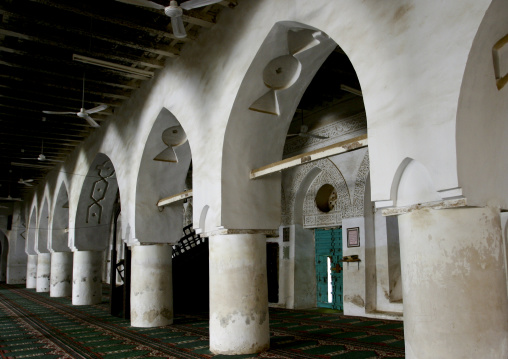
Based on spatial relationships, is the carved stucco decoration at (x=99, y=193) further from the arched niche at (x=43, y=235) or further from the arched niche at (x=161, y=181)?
→ the arched niche at (x=43, y=235)

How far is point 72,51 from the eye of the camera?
775cm

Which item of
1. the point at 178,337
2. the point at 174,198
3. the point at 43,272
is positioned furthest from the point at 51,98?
the point at 43,272

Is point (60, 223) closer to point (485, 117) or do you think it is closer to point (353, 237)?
point (353, 237)

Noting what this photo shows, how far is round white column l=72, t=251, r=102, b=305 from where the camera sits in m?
12.7

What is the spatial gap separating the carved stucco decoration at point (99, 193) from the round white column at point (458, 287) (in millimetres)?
10350

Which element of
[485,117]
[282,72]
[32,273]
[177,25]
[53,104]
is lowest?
[32,273]

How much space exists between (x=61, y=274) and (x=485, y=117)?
14.8 metres

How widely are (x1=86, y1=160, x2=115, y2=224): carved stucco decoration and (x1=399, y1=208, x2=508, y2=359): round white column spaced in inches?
407

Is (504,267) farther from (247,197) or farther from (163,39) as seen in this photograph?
(163,39)

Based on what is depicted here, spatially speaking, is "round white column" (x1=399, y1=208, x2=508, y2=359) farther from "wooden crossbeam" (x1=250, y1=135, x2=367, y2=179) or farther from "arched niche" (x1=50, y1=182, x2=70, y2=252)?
"arched niche" (x1=50, y1=182, x2=70, y2=252)

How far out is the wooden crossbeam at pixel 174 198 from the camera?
7781mm

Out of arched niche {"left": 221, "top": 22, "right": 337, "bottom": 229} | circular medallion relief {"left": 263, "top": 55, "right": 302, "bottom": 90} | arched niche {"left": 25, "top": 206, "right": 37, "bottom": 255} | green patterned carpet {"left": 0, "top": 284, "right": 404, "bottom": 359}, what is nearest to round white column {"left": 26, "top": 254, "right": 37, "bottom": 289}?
arched niche {"left": 25, "top": 206, "right": 37, "bottom": 255}

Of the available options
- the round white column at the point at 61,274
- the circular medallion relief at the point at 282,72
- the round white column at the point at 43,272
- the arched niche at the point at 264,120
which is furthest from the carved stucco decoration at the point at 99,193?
the circular medallion relief at the point at 282,72

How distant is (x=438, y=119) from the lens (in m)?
3.48
